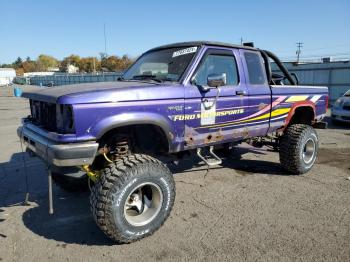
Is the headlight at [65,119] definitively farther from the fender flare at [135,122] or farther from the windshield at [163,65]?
the windshield at [163,65]

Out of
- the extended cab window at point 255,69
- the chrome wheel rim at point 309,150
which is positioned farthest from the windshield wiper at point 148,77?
the chrome wheel rim at point 309,150

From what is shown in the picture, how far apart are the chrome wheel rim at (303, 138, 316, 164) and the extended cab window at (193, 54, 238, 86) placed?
2.22 meters

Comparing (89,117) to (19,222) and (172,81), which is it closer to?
(172,81)

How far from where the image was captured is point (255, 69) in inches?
207

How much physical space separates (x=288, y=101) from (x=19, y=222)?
449 centimetres

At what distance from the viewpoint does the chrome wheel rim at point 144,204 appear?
12.3 ft

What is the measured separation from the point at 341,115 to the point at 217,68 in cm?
878

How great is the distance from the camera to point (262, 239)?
364cm

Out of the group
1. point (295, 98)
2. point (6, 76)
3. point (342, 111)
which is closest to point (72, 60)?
point (6, 76)

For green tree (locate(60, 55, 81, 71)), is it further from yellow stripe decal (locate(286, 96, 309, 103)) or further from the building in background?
yellow stripe decal (locate(286, 96, 309, 103))

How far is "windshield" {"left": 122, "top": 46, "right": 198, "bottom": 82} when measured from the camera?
4328mm

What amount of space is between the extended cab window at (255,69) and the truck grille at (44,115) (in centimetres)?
289

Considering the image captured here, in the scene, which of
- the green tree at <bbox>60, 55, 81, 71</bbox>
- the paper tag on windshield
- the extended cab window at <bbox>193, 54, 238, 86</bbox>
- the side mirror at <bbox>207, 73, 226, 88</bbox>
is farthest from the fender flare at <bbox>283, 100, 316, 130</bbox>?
the green tree at <bbox>60, 55, 81, 71</bbox>

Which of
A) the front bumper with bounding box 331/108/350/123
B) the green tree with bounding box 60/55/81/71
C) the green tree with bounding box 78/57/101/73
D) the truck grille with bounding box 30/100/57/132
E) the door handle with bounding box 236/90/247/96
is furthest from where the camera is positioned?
the green tree with bounding box 60/55/81/71
